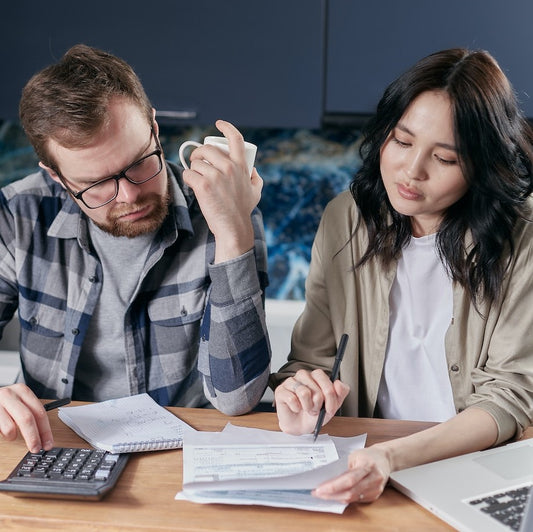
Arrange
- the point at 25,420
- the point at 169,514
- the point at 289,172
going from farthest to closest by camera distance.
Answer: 1. the point at 289,172
2. the point at 25,420
3. the point at 169,514

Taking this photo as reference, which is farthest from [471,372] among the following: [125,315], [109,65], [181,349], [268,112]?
[268,112]

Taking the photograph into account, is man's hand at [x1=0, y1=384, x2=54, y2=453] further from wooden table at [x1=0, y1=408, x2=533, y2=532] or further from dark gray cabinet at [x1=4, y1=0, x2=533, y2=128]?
dark gray cabinet at [x1=4, y1=0, x2=533, y2=128]

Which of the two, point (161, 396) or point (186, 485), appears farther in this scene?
point (161, 396)

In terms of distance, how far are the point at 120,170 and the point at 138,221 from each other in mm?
110

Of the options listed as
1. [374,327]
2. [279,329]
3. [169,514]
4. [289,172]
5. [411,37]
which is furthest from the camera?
[289,172]

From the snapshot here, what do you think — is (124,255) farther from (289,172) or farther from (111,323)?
(289,172)

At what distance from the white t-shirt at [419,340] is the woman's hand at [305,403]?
324mm

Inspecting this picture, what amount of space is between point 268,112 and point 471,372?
1.26 m

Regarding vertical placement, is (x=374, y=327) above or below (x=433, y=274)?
below

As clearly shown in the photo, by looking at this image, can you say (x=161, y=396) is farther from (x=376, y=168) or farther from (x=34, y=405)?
(x=376, y=168)

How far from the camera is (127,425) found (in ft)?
4.05

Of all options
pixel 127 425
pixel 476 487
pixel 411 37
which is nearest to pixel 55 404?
pixel 127 425

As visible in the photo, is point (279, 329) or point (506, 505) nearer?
point (506, 505)

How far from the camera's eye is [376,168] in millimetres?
1536
